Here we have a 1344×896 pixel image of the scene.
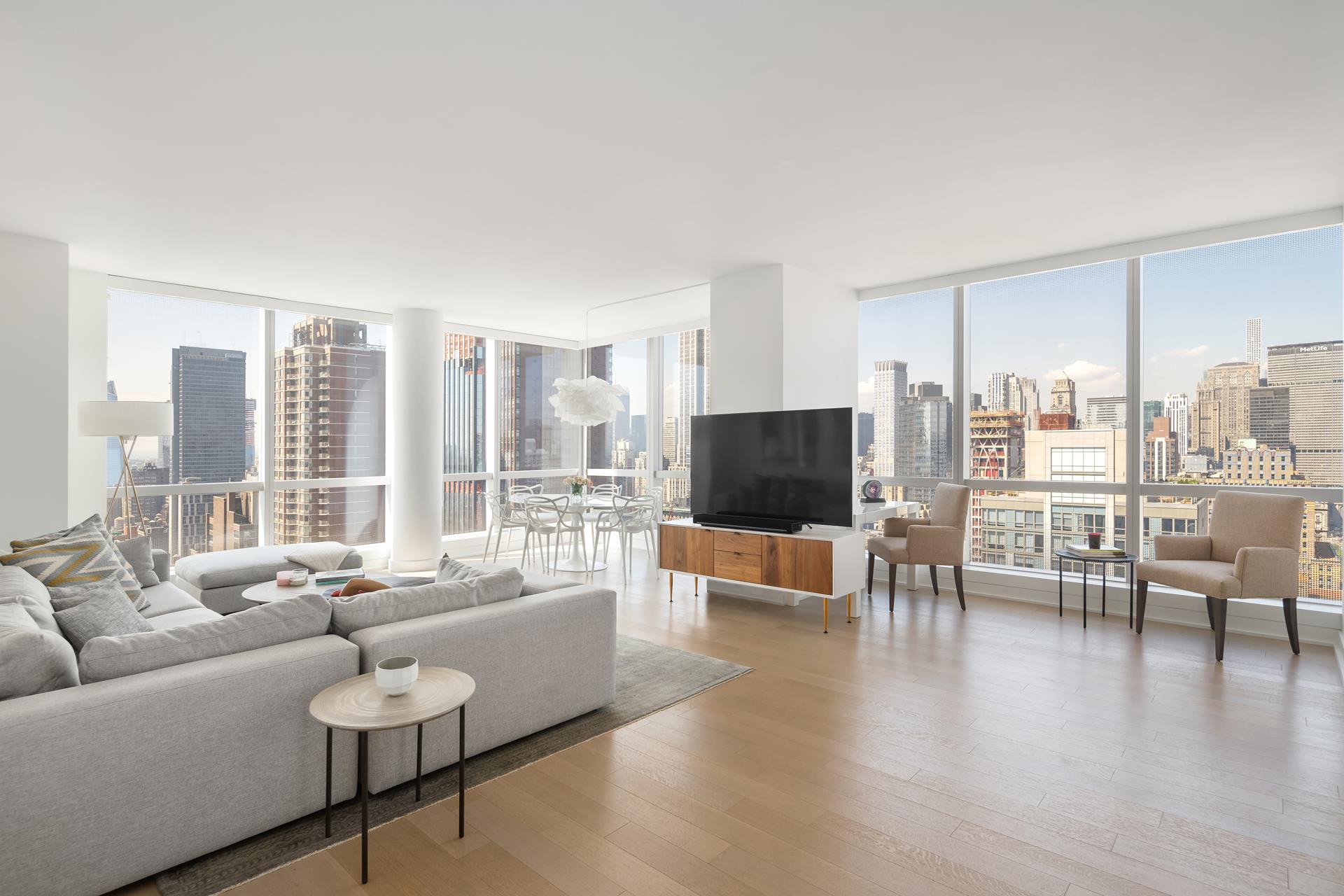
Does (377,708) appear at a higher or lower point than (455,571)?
lower

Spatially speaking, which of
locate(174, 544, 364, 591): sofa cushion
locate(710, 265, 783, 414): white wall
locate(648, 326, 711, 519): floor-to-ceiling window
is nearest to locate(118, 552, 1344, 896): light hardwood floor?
locate(710, 265, 783, 414): white wall

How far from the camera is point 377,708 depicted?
2023 millimetres

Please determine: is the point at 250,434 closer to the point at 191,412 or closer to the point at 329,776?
the point at 191,412

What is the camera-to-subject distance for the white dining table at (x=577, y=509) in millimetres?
6632

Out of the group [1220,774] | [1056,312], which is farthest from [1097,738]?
[1056,312]

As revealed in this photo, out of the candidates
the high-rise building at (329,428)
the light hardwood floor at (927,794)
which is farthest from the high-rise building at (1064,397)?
the high-rise building at (329,428)

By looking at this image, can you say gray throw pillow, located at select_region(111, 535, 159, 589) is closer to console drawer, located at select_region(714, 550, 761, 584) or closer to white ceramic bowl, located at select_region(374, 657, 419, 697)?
white ceramic bowl, located at select_region(374, 657, 419, 697)

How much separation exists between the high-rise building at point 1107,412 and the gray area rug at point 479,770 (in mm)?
3532

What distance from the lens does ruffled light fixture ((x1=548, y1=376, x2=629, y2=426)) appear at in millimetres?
6715

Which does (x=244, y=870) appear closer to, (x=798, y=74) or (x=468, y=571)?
(x=468, y=571)

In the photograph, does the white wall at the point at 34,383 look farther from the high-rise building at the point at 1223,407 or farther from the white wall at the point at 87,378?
the high-rise building at the point at 1223,407

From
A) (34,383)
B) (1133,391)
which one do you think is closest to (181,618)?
(34,383)

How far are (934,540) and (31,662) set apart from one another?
5.12m

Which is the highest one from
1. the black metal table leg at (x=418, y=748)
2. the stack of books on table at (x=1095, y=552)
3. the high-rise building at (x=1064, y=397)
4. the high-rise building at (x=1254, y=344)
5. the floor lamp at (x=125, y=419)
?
the high-rise building at (x=1254, y=344)
